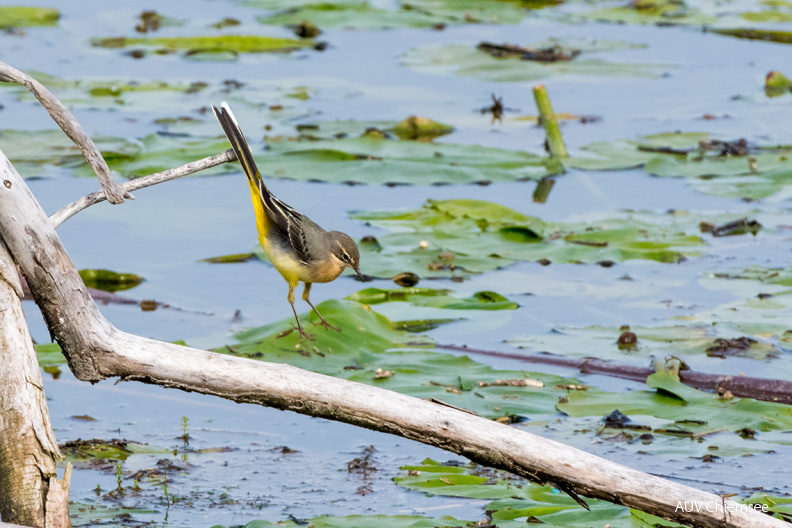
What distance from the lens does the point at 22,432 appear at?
3.49 m

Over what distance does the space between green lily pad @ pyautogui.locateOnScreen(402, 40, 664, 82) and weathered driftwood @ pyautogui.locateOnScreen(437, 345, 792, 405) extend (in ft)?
21.6

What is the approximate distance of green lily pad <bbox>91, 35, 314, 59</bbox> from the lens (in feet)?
41.7

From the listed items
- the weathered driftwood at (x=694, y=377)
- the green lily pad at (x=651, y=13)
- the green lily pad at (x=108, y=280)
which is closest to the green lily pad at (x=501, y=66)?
the green lily pad at (x=651, y=13)

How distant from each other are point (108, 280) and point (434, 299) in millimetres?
1885

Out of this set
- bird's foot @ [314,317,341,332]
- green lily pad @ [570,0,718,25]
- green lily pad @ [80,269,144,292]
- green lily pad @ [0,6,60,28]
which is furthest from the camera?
green lily pad @ [570,0,718,25]

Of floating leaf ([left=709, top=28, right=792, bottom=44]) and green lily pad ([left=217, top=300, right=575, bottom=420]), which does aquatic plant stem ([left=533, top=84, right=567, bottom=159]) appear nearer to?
green lily pad ([left=217, top=300, right=575, bottom=420])

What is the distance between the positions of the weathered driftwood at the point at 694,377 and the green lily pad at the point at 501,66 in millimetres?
6584

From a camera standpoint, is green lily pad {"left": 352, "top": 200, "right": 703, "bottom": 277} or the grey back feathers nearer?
the grey back feathers

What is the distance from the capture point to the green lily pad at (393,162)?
8164 mm

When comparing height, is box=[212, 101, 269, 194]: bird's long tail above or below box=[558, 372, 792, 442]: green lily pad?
above

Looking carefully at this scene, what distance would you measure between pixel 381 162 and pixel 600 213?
Result: 1.62 m

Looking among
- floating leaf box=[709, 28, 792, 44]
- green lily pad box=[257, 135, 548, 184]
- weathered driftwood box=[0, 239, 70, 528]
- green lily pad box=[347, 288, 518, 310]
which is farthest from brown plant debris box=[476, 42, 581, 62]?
weathered driftwood box=[0, 239, 70, 528]

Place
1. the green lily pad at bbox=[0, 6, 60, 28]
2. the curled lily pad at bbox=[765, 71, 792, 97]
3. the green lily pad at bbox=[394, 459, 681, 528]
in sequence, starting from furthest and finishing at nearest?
the green lily pad at bbox=[0, 6, 60, 28] < the curled lily pad at bbox=[765, 71, 792, 97] < the green lily pad at bbox=[394, 459, 681, 528]

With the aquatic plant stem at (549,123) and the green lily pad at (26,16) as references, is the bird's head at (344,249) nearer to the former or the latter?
the aquatic plant stem at (549,123)
